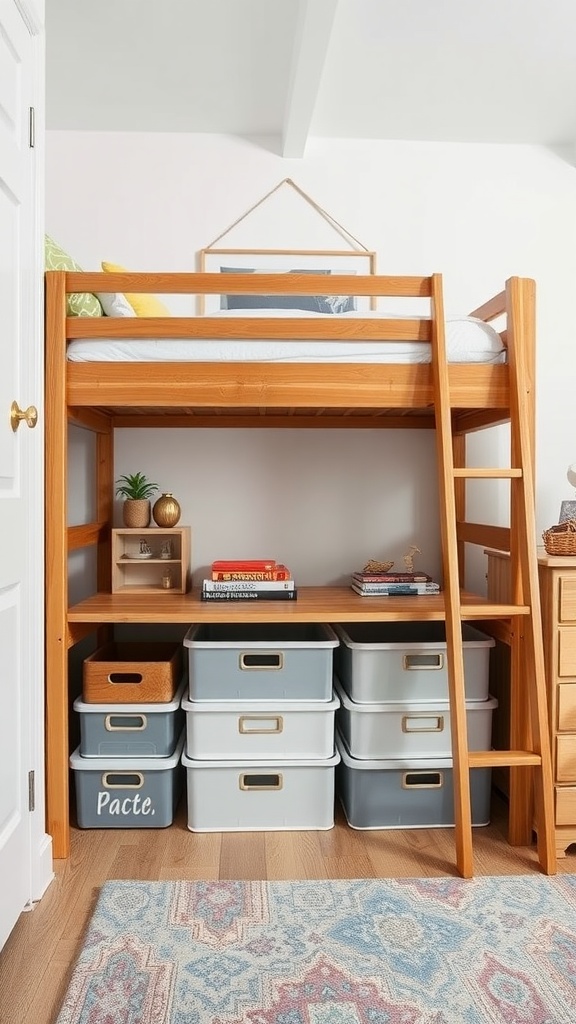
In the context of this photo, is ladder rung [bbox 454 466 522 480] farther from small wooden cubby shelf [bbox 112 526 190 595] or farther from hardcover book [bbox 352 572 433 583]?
small wooden cubby shelf [bbox 112 526 190 595]

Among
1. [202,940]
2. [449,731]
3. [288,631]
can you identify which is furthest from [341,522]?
[202,940]

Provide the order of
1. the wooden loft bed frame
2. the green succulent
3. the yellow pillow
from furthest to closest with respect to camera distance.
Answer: the green succulent → the yellow pillow → the wooden loft bed frame

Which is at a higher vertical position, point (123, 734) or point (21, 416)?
point (21, 416)

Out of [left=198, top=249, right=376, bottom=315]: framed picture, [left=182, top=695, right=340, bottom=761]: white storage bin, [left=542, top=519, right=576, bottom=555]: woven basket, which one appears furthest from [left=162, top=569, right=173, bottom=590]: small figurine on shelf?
[left=542, top=519, right=576, bottom=555]: woven basket

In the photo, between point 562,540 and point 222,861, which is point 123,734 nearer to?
point 222,861

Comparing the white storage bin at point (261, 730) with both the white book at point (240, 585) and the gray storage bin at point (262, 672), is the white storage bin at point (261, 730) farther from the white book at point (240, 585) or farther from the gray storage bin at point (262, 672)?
the white book at point (240, 585)

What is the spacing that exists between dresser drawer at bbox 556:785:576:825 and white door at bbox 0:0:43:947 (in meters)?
1.36

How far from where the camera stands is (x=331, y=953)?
1576 millimetres

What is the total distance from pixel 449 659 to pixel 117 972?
3.55 feet

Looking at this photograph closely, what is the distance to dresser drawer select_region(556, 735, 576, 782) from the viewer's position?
2062 mm

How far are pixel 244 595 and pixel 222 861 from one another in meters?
0.76

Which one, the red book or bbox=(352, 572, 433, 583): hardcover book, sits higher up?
the red book

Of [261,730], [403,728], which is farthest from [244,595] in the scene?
[403,728]

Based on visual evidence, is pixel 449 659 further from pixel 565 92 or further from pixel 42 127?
pixel 565 92
